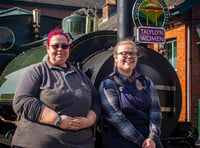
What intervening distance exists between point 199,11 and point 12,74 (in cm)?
449

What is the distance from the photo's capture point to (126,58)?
2.48 metres

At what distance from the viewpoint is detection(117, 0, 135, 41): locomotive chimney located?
355cm

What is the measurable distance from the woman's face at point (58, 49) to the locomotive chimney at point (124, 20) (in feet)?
4.20

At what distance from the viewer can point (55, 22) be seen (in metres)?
6.25

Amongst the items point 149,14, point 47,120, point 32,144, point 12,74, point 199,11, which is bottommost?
point 32,144

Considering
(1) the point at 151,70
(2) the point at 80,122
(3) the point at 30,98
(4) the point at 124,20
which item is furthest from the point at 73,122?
(4) the point at 124,20

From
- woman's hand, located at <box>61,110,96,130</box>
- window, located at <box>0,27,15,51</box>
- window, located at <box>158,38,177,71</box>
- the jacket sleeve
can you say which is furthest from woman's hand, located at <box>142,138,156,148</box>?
window, located at <box>158,38,177,71</box>

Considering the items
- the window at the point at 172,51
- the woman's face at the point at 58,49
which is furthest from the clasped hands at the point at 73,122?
the window at the point at 172,51

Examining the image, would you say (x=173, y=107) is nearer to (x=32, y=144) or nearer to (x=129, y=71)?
(x=129, y=71)

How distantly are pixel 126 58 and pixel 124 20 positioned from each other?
48.1 inches

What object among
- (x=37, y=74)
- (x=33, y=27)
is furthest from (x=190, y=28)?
(x=37, y=74)

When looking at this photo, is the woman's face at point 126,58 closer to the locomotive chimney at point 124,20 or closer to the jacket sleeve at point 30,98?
the jacket sleeve at point 30,98

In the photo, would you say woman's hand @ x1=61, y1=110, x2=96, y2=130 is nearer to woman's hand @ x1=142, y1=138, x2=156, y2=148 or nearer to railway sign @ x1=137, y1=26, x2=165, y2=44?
woman's hand @ x1=142, y1=138, x2=156, y2=148

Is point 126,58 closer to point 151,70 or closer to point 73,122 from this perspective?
point 73,122
